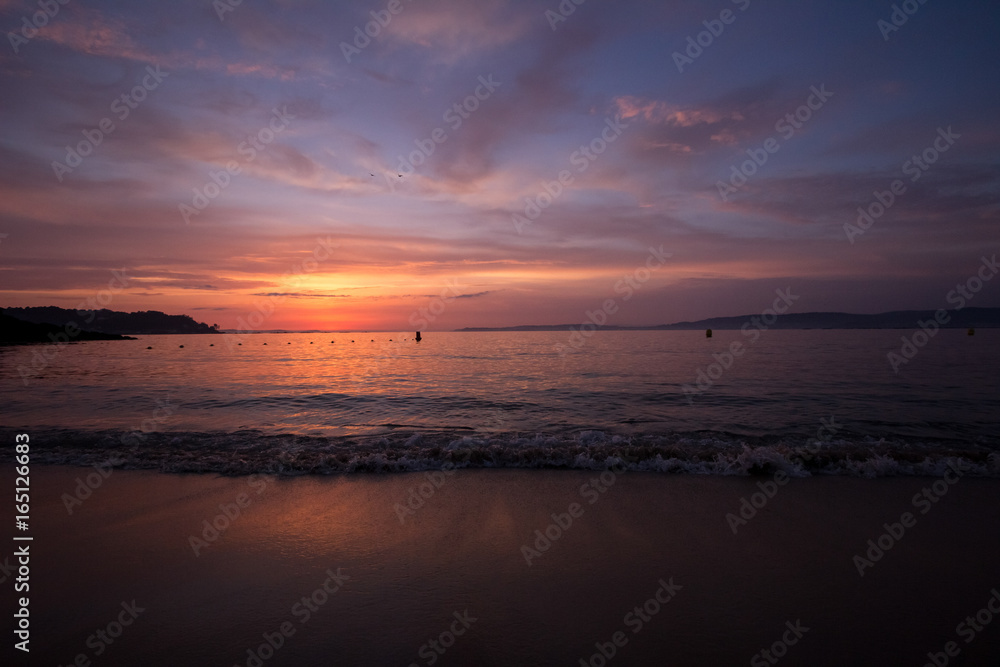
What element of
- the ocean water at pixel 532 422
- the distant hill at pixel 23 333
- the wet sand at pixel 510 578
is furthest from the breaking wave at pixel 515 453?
the distant hill at pixel 23 333

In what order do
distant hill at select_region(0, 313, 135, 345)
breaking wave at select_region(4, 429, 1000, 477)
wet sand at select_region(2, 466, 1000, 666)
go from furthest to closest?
1. distant hill at select_region(0, 313, 135, 345)
2. breaking wave at select_region(4, 429, 1000, 477)
3. wet sand at select_region(2, 466, 1000, 666)

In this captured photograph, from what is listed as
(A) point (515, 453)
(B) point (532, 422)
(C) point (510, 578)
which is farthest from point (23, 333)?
(C) point (510, 578)

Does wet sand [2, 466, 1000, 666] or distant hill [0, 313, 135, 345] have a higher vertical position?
distant hill [0, 313, 135, 345]

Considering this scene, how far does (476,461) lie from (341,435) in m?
4.78

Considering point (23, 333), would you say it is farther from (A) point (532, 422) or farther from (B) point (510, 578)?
(B) point (510, 578)

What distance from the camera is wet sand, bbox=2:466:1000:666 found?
148 inches

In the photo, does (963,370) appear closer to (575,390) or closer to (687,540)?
(575,390)

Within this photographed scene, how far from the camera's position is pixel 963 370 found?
25.3m

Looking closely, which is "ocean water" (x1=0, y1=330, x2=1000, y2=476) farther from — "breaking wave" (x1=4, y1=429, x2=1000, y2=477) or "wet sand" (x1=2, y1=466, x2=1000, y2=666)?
"wet sand" (x1=2, y1=466, x2=1000, y2=666)

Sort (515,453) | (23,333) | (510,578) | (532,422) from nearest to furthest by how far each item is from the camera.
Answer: (510,578)
(515,453)
(532,422)
(23,333)

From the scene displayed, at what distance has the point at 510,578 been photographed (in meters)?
4.77

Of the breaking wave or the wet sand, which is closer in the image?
the wet sand

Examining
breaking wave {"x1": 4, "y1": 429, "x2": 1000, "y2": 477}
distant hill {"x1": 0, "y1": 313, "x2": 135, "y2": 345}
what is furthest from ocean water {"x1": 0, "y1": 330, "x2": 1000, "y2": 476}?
distant hill {"x1": 0, "y1": 313, "x2": 135, "y2": 345}

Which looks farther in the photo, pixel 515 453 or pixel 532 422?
pixel 532 422
